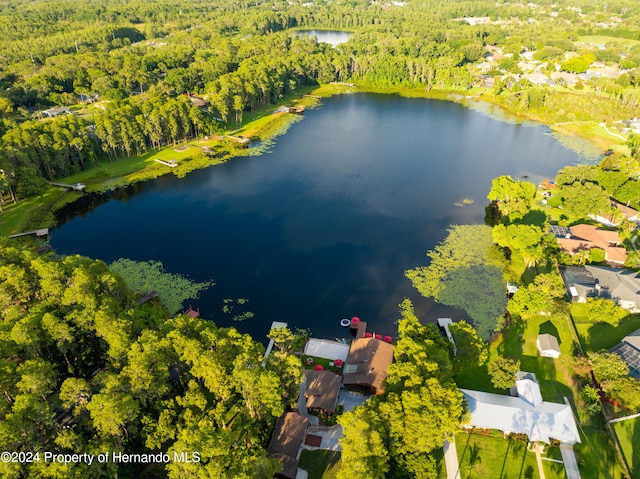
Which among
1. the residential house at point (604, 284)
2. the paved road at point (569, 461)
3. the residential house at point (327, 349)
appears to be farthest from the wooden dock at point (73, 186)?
the paved road at point (569, 461)

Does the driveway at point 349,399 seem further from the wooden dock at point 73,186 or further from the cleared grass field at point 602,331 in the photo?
the wooden dock at point 73,186

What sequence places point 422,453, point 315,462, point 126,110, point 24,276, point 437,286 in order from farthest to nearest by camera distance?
point 126,110 → point 437,286 → point 24,276 → point 315,462 → point 422,453

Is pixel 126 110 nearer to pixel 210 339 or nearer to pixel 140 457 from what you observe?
pixel 210 339

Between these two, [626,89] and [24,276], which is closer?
[24,276]

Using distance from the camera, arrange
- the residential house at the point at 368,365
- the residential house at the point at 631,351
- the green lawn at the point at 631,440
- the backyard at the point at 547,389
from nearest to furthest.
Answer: the green lawn at the point at 631,440 < the backyard at the point at 547,389 < the residential house at the point at 631,351 < the residential house at the point at 368,365

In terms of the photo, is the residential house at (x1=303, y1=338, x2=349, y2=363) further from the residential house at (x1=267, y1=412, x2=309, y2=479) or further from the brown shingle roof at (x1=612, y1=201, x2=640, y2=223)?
the brown shingle roof at (x1=612, y1=201, x2=640, y2=223)

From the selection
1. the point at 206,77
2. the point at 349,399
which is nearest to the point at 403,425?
the point at 349,399

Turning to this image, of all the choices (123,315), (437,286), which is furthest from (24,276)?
(437,286)

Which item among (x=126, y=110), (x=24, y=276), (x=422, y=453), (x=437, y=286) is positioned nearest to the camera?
(x=422, y=453)
